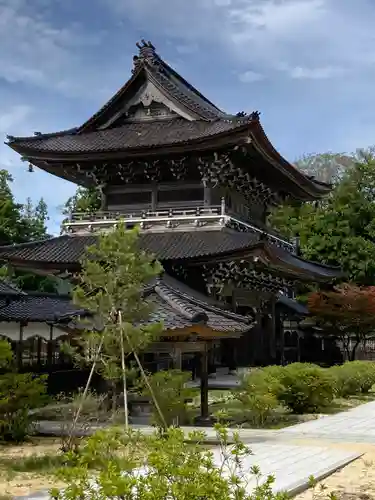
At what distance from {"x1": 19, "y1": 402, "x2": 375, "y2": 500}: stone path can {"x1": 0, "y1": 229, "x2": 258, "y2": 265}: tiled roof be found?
713 cm

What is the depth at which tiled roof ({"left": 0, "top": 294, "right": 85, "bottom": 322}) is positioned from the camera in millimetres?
22625

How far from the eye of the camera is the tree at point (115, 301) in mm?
12984

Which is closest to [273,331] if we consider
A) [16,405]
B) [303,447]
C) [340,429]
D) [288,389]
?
[288,389]

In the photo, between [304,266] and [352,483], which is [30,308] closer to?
[304,266]

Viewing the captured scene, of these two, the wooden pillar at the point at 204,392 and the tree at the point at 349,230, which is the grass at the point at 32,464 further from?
the tree at the point at 349,230

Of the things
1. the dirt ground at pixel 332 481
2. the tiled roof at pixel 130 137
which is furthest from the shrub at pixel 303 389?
the tiled roof at pixel 130 137

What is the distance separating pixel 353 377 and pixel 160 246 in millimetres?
8292

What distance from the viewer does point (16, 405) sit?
14258 mm

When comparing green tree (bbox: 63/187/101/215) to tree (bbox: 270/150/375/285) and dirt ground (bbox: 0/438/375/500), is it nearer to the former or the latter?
tree (bbox: 270/150/375/285)

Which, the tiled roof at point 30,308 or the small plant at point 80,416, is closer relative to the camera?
the small plant at point 80,416

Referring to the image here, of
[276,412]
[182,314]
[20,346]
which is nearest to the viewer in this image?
[182,314]

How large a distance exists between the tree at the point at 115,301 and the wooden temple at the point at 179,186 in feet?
27.8

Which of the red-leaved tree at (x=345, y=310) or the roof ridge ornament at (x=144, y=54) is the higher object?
the roof ridge ornament at (x=144, y=54)

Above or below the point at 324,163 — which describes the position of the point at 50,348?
below
